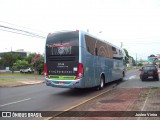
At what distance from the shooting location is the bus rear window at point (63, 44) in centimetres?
1502

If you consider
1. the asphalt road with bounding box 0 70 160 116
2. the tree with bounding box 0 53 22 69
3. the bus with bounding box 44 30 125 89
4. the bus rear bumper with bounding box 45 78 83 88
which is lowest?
the asphalt road with bounding box 0 70 160 116

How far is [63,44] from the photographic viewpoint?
15.4 m

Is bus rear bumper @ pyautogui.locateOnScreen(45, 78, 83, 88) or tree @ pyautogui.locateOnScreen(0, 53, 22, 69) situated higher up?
tree @ pyautogui.locateOnScreen(0, 53, 22, 69)

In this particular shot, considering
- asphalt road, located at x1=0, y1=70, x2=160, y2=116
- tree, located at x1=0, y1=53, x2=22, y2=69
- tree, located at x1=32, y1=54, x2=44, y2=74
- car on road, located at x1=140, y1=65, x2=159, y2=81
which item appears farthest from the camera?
tree, located at x1=0, y1=53, x2=22, y2=69

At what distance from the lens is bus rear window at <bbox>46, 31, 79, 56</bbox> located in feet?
49.3

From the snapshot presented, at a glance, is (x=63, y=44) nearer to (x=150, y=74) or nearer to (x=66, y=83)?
(x=66, y=83)

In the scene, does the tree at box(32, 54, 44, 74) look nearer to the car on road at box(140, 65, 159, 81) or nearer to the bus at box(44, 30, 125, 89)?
the car on road at box(140, 65, 159, 81)

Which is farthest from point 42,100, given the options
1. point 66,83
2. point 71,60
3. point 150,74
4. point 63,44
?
point 150,74

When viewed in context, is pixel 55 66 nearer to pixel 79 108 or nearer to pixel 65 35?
pixel 65 35

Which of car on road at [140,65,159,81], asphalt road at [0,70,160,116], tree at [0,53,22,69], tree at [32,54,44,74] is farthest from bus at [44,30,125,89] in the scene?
tree at [0,53,22,69]

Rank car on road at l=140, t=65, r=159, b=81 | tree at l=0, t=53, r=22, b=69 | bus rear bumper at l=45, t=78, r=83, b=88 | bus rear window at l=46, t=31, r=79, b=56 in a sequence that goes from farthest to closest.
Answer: tree at l=0, t=53, r=22, b=69
car on road at l=140, t=65, r=159, b=81
bus rear window at l=46, t=31, r=79, b=56
bus rear bumper at l=45, t=78, r=83, b=88

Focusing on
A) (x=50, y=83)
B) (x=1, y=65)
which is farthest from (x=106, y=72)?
(x=1, y=65)

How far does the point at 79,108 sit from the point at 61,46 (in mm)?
6006

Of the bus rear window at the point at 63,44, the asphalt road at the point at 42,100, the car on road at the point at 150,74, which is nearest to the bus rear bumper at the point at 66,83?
the asphalt road at the point at 42,100
